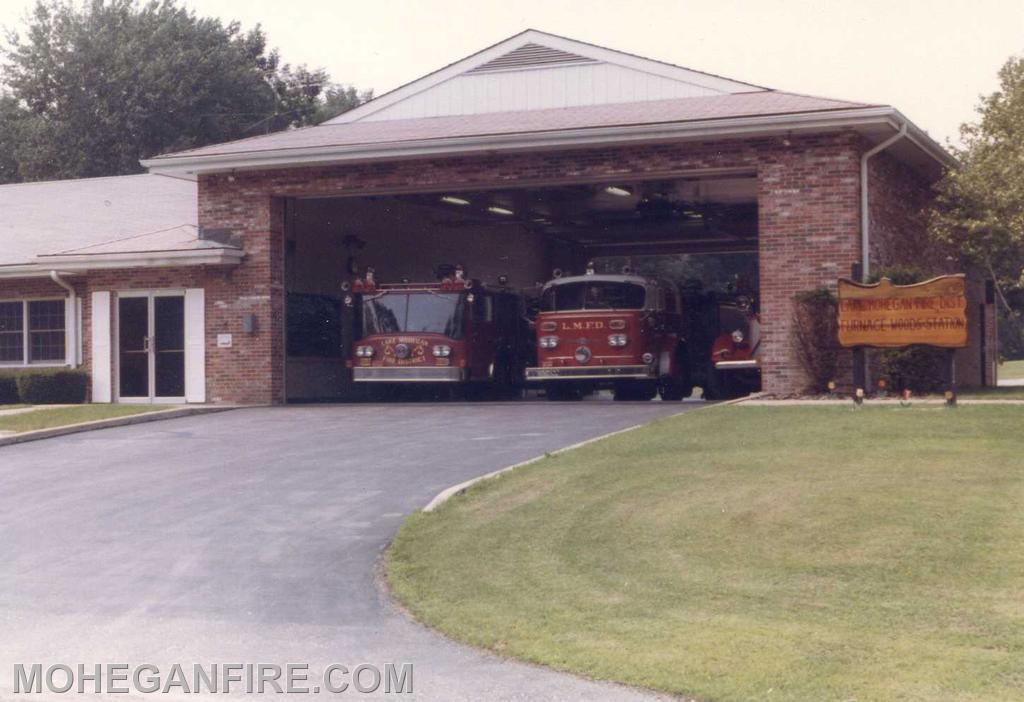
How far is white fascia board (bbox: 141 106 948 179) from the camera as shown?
22531 mm

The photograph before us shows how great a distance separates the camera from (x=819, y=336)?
22.5 m

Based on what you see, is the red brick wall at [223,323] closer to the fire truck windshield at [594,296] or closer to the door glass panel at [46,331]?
the door glass panel at [46,331]

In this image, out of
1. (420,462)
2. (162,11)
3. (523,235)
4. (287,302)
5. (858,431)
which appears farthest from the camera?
(162,11)

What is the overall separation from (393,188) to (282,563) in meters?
15.3

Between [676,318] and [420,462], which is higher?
[676,318]

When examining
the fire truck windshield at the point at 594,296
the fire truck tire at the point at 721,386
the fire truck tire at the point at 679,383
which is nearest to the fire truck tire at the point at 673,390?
the fire truck tire at the point at 679,383

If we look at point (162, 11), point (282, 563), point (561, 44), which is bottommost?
point (282, 563)

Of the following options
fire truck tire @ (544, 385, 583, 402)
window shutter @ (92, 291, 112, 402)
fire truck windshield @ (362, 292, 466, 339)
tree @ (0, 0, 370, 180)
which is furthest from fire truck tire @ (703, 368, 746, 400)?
tree @ (0, 0, 370, 180)

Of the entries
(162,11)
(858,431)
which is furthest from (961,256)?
(162,11)

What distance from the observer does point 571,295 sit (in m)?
27.3

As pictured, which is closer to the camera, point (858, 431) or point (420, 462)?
point (858, 431)

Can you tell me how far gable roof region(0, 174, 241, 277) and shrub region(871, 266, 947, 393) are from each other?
11.9 meters

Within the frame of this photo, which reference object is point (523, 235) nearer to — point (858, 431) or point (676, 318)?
point (676, 318)

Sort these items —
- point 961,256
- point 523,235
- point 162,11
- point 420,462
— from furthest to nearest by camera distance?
1. point 162,11
2. point 523,235
3. point 961,256
4. point 420,462
